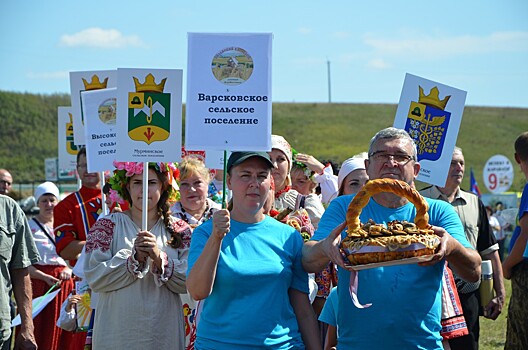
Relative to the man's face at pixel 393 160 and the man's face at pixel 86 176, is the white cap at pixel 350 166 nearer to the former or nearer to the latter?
the man's face at pixel 393 160

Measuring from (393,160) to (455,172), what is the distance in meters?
2.90

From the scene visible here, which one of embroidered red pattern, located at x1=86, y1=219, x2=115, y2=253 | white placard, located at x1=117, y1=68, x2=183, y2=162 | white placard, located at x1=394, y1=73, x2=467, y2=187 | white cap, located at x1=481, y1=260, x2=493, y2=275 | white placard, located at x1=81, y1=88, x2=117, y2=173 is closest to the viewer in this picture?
embroidered red pattern, located at x1=86, y1=219, x2=115, y2=253

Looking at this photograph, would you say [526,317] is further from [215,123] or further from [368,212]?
[215,123]

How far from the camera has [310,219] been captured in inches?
252

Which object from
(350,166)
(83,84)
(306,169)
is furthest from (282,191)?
(83,84)

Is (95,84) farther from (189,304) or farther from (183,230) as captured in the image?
(189,304)

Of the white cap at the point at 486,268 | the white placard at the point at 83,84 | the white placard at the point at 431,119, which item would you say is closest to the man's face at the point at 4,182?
the white placard at the point at 83,84

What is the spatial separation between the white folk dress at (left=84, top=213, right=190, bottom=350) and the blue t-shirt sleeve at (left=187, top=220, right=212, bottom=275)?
3.14 feet

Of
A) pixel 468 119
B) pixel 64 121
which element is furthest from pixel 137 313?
pixel 468 119

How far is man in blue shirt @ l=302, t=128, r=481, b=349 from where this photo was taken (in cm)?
427

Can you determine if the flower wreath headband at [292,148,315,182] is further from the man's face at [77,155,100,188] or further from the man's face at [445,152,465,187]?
the man's face at [77,155,100,188]

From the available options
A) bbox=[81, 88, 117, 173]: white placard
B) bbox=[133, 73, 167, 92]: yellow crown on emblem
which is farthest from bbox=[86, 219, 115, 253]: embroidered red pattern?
bbox=[81, 88, 117, 173]: white placard

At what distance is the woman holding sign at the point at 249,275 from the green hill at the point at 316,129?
173ft

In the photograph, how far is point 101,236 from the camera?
559 centimetres
